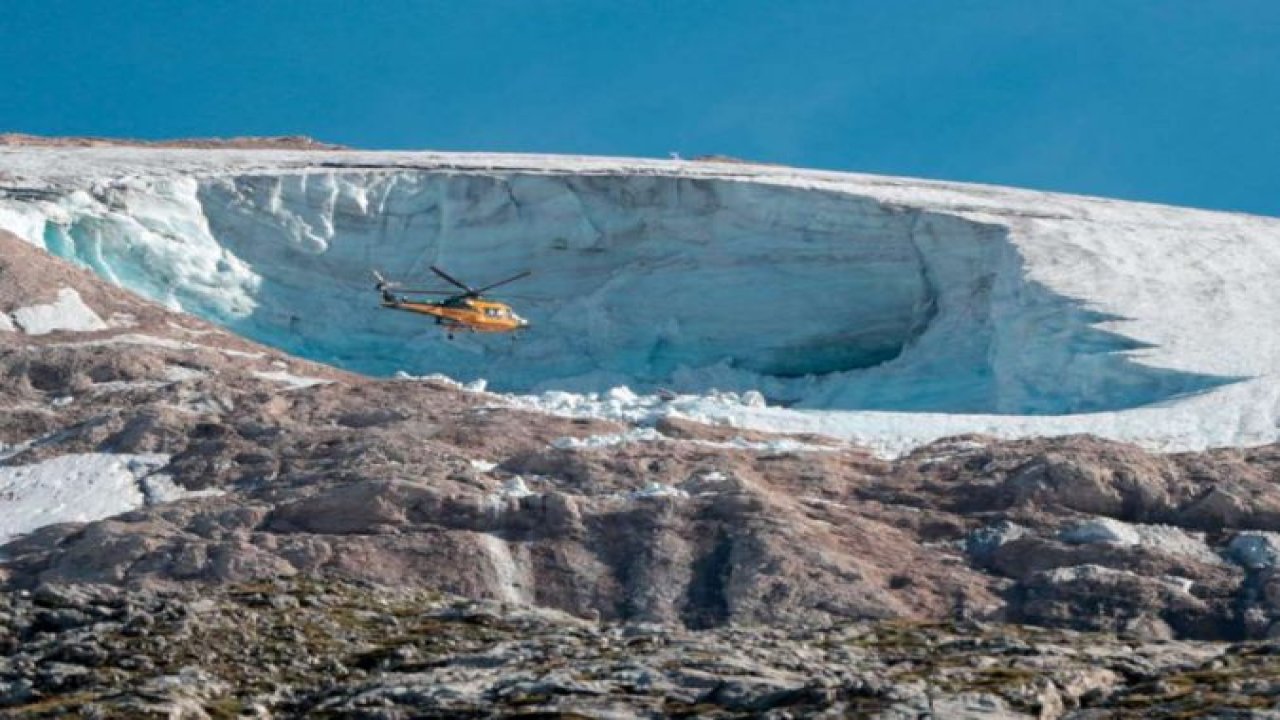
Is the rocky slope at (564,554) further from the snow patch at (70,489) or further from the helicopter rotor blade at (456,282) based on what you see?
the helicopter rotor blade at (456,282)

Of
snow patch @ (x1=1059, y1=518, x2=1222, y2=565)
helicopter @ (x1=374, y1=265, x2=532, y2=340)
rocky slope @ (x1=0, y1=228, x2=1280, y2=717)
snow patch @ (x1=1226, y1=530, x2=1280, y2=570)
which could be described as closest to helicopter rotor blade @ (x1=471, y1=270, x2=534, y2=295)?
helicopter @ (x1=374, y1=265, x2=532, y2=340)

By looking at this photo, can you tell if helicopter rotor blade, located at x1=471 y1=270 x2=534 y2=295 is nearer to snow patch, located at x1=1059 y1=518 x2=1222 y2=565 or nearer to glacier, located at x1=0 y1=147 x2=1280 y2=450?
glacier, located at x1=0 y1=147 x2=1280 y2=450

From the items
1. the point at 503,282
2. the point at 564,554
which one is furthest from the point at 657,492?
the point at 503,282

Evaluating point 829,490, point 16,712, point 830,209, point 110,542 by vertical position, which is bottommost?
point 16,712

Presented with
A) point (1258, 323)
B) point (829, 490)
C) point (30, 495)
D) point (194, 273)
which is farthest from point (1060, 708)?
point (194, 273)

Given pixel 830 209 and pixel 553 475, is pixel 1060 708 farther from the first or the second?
pixel 830 209
